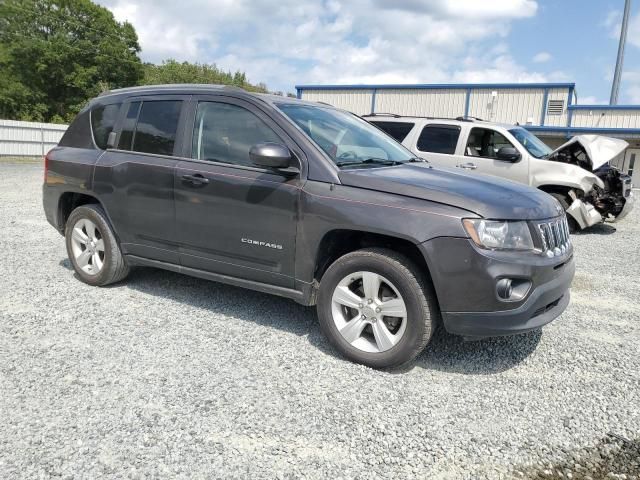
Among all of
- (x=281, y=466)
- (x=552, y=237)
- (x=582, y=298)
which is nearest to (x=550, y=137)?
(x=582, y=298)

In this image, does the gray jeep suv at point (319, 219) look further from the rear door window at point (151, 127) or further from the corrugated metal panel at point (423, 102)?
the corrugated metal panel at point (423, 102)

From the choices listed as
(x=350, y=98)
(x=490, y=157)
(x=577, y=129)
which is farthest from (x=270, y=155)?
(x=350, y=98)

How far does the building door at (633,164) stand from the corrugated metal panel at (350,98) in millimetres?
12983

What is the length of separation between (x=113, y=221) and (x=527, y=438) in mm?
3831

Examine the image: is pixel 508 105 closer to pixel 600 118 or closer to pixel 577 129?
pixel 577 129

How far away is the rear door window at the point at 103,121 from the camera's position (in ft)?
16.4

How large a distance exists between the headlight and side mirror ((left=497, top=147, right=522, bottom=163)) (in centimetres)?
621

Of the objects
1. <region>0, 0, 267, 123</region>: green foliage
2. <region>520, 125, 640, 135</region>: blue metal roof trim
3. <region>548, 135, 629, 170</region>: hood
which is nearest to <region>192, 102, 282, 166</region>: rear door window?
<region>548, 135, 629, 170</region>: hood

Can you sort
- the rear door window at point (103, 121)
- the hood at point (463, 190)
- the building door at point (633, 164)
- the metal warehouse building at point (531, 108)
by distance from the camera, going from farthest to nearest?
the building door at point (633, 164) → the metal warehouse building at point (531, 108) → the rear door window at point (103, 121) → the hood at point (463, 190)

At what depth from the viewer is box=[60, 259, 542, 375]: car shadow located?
12.4 feet

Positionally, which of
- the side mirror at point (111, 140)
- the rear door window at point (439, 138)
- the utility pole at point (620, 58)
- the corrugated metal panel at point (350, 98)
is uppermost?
the utility pole at point (620, 58)

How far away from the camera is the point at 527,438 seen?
9.32ft

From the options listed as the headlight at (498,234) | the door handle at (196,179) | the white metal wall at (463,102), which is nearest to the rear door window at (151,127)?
the door handle at (196,179)

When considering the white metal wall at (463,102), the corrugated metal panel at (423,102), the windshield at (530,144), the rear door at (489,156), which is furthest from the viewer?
the corrugated metal panel at (423,102)
